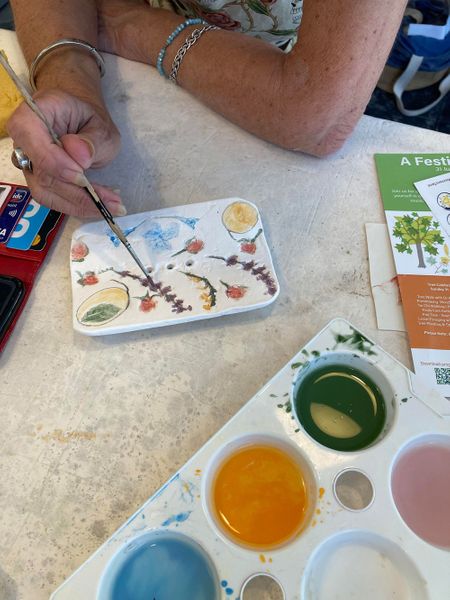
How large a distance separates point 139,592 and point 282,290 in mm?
450

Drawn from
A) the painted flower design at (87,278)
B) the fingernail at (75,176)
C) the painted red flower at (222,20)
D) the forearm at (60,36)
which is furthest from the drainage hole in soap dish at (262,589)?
the painted red flower at (222,20)

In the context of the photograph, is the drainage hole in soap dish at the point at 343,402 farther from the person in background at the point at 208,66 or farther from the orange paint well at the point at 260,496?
the person in background at the point at 208,66

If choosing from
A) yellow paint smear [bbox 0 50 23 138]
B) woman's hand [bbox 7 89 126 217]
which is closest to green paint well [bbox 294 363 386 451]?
woman's hand [bbox 7 89 126 217]

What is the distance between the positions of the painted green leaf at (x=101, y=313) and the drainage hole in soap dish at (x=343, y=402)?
0.96 feet

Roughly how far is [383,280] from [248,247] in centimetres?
22

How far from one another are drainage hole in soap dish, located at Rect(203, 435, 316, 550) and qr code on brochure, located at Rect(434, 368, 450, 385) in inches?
8.9

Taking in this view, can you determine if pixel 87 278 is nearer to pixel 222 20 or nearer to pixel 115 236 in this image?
pixel 115 236

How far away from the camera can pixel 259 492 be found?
589 millimetres

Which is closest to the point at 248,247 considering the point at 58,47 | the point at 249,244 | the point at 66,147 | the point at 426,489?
the point at 249,244

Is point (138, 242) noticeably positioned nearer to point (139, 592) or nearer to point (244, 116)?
point (244, 116)

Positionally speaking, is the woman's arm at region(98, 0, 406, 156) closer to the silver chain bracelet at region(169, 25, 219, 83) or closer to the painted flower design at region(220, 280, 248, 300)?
the silver chain bracelet at region(169, 25, 219, 83)

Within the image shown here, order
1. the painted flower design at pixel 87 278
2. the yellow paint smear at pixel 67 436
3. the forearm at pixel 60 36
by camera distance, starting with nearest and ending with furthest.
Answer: the yellow paint smear at pixel 67 436, the painted flower design at pixel 87 278, the forearm at pixel 60 36

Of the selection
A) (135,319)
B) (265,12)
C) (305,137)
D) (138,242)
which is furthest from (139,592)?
(265,12)

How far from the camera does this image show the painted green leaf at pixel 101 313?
2.35 ft
